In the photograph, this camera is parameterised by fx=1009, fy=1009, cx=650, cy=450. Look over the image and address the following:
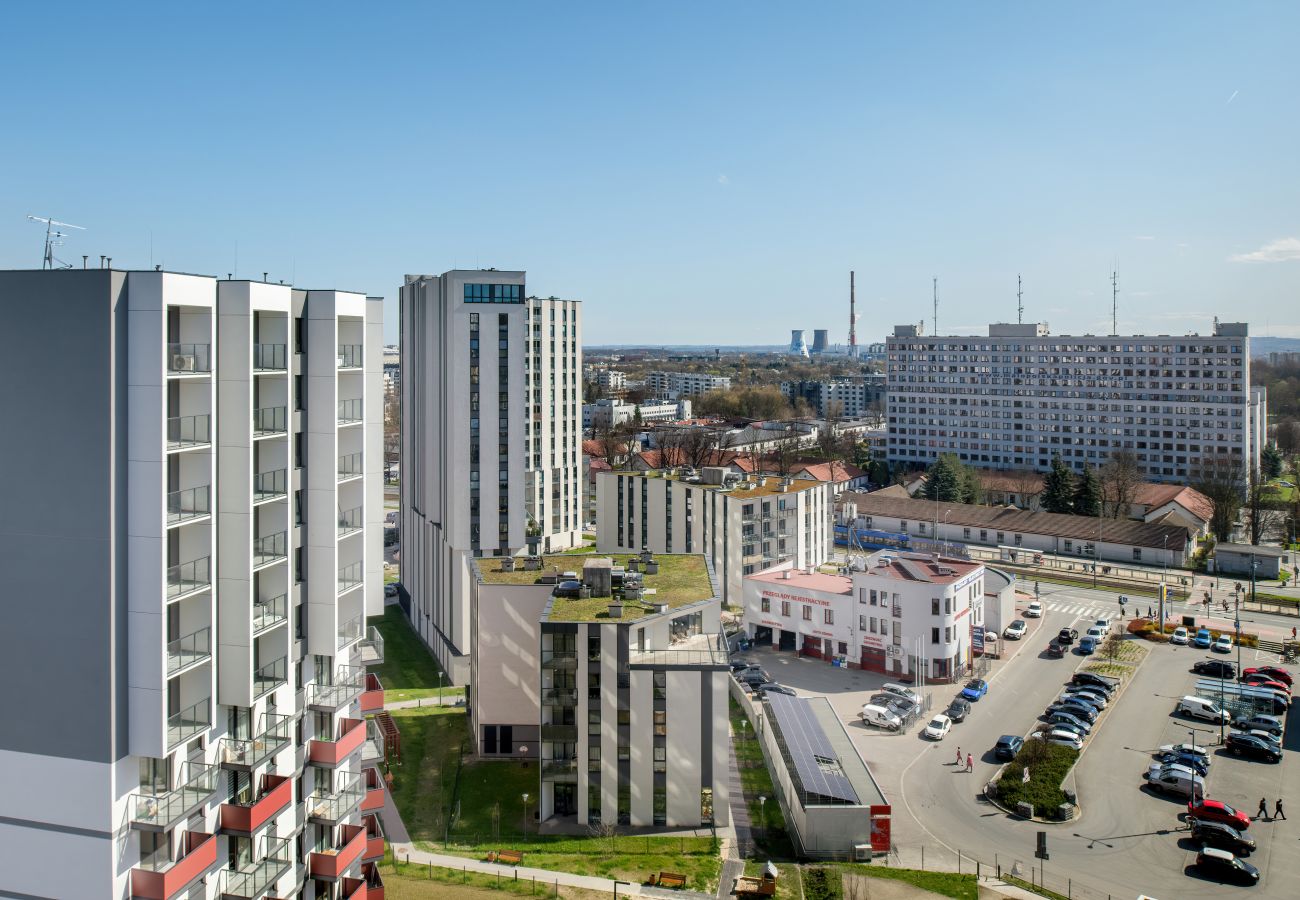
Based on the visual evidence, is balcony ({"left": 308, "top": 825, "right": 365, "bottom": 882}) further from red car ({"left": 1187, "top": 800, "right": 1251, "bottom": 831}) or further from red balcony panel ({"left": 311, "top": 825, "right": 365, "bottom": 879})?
red car ({"left": 1187, "top": 800, "right": 1251, "bottom": 831})

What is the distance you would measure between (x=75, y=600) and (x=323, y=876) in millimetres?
5328

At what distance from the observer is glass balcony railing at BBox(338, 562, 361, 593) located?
13.9 meters

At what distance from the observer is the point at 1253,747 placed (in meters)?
26.5

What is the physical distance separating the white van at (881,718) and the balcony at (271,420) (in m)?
21.4

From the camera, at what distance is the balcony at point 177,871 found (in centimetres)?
1063

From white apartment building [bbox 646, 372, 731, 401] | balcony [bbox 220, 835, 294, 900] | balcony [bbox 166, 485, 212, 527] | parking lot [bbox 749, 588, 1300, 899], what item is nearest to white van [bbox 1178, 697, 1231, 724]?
parking lot [bbox 749, 588, 1300, 899]

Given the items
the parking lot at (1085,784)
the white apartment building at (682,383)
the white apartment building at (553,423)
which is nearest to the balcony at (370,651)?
the parking lot at (1085,784)

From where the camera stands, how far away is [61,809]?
1060 centimetres

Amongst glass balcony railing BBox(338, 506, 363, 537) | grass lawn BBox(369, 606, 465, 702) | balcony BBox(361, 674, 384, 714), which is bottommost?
grass lawn BBox(369, 606, 465, 702)

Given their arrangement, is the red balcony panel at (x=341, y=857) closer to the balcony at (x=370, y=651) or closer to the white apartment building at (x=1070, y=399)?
the balcony at (x=370, y=651)

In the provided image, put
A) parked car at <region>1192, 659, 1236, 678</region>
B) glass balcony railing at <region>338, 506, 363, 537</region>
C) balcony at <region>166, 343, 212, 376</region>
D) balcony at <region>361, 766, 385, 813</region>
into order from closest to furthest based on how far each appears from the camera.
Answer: balcony at <region>166, 343, 212, 376</region> → glass balcony railing at <region>338, 506, 363, 537</region> → balcony at <region>361, 766, 385, 813</region> → parked car at <region>1192, 659, 1236, 678</region>

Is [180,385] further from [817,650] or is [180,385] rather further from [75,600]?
[817,650]

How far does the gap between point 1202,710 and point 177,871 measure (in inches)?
1098

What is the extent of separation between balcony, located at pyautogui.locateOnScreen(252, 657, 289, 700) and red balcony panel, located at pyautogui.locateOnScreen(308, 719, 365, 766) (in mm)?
1382
